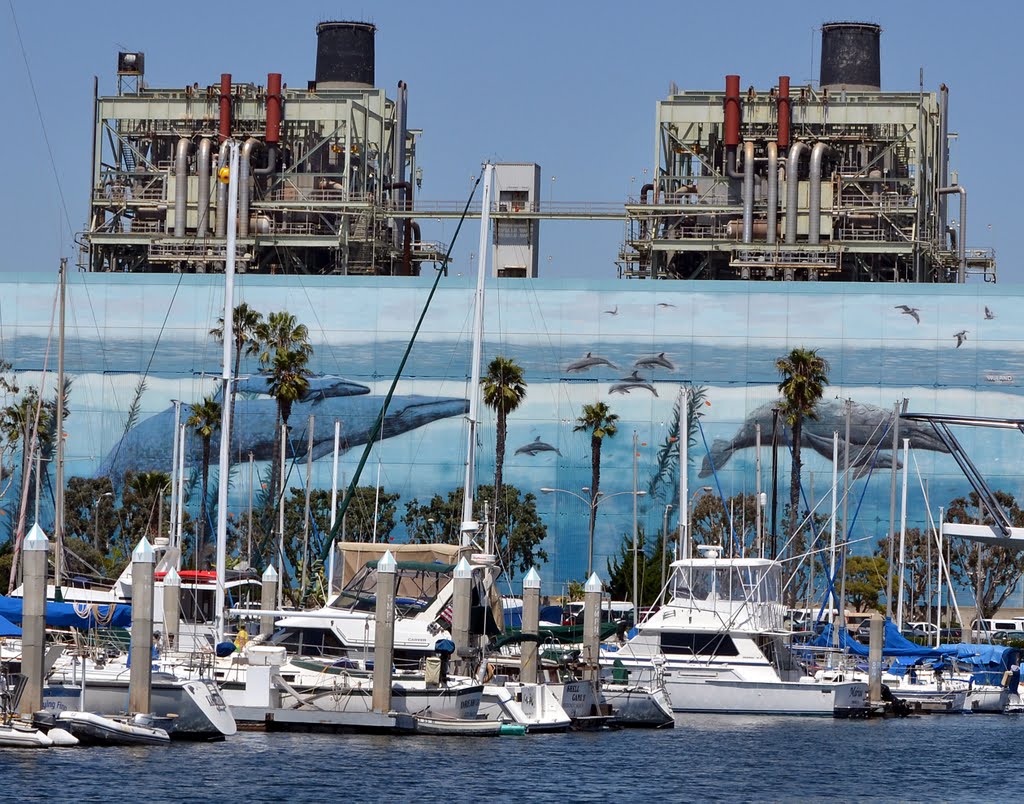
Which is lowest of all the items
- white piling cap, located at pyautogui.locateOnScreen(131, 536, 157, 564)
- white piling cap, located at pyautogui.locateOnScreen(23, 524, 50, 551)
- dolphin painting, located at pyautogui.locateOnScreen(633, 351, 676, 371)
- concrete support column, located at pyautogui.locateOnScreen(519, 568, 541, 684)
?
concrete support column, located at pyautogui.locateOnScreen(519, 568, 541, 684)

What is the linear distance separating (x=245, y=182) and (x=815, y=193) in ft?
111

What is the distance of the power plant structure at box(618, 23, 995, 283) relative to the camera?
116688 millimetres

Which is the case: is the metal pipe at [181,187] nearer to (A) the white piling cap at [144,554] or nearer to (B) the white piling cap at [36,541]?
(A) the white piling cap at [144,554]

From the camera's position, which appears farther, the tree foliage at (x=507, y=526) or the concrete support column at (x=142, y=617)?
the tree foliage at (x=507, y=526)

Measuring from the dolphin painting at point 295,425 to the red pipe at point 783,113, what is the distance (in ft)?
81.2

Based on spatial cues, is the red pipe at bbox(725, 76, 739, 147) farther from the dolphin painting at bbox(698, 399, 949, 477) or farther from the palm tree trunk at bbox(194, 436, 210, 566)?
the palm tree trunk at bbox(194, 436, 210, 566)

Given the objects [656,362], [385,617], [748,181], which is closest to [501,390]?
[656,362]

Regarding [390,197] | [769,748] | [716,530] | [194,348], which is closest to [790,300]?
[716,530]

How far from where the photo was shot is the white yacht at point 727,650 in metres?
59.8

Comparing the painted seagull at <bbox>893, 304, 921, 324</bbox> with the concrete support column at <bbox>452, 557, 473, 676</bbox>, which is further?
the painted seagull at <bbox>893, 304, 921, 324</bbox>

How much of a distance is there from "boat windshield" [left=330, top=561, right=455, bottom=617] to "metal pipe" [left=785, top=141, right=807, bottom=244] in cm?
6829

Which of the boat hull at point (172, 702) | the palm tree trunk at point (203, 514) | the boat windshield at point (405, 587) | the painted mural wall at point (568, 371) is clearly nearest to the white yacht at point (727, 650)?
the boat windshield at point (405, 587)

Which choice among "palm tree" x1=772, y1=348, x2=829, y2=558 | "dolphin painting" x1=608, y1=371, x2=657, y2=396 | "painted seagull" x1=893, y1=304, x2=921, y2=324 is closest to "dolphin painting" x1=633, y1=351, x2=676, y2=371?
"dolphin painting" x1=608, y1=371, x2=657, y2=396

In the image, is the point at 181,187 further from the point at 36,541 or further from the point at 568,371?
the point at 36,541
